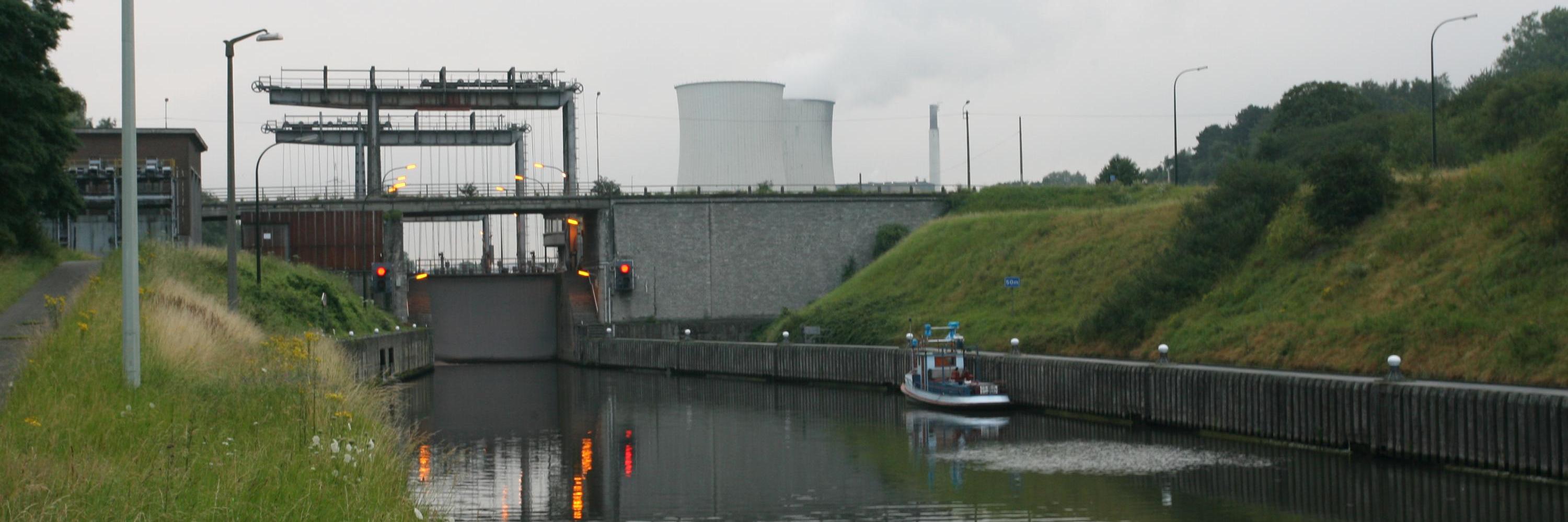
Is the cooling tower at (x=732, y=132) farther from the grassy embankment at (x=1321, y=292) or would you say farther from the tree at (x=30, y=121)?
the tree at (x=30, y=121)

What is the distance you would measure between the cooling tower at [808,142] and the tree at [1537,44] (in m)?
63.6

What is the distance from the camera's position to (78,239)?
58250 mm

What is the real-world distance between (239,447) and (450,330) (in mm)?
57626

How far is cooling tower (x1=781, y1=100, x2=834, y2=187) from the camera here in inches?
2569

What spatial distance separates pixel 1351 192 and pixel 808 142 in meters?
31.0

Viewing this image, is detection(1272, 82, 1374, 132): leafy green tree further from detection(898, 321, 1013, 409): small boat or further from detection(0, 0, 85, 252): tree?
detection(0, 0, 85, 252): tree

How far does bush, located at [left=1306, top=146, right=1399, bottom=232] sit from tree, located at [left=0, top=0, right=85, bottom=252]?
35.6 m

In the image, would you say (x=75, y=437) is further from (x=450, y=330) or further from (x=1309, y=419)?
(x=450, y=330)

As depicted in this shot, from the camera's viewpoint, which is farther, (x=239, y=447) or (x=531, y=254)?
(x=531, y=254)

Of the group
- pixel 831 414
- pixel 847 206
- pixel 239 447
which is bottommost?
pixel 831 414

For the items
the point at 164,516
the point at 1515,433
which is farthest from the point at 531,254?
the point at 164,516

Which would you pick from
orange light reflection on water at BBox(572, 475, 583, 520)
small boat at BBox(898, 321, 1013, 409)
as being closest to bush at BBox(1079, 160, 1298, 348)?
small boat at BBox(898, 321, 1013, 409)

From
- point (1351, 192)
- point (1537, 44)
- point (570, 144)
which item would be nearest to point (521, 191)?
point (570, 144)

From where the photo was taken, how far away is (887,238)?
6769cm
